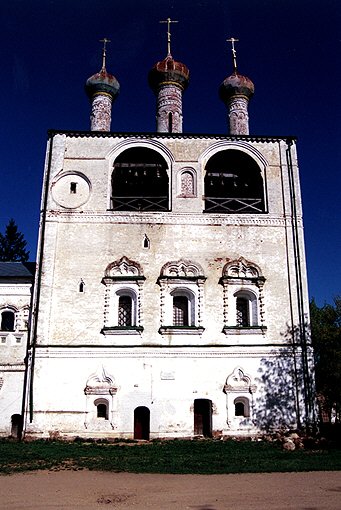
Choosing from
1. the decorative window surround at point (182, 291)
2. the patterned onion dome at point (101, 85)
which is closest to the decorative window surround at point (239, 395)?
the decorative window surround at point (182, 291)

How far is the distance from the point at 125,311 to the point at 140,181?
205 inches

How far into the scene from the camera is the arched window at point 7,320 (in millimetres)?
16969

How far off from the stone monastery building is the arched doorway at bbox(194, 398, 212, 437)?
0.10 ft

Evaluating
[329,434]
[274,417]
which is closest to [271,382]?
[274,417]

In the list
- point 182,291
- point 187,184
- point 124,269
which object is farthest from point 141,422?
point 187,184

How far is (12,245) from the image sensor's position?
36.1m

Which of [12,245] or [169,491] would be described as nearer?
[169,491]

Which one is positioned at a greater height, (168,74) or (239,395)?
(168,74)

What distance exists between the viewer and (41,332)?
1568 centimetres

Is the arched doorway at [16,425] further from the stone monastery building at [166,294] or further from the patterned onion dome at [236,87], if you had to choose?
the patterned onion dome at [236,87]

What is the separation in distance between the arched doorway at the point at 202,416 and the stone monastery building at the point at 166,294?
30 millimetres

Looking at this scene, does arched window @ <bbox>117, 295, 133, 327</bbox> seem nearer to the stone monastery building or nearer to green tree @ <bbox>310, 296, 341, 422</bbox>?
the stone monastery building

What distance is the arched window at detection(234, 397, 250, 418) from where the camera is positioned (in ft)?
51.0

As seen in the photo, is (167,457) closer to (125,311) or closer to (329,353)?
(125,311)
